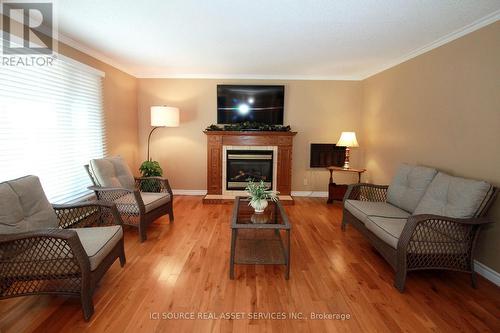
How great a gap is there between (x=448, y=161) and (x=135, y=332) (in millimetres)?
3363

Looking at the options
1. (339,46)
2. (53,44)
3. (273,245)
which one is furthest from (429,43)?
(53,44)

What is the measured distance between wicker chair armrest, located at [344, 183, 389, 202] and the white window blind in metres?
3.61

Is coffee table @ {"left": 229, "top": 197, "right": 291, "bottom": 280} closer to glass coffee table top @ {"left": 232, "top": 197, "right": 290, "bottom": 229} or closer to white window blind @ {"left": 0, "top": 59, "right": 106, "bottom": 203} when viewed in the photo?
glass coffee table top @ {"left": 232, "top": 197, "right": 290, "bottom": 229}

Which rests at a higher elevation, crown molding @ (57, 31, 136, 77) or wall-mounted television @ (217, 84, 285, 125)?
crown molding @ (57, 31, 136, 77)

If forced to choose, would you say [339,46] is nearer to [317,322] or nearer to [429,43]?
[429,43]

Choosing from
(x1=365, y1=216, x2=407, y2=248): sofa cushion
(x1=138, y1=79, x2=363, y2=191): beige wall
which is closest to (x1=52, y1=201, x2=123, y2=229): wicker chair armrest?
(x1=365, y1=216, x2=407, y2=248): sofa cushion

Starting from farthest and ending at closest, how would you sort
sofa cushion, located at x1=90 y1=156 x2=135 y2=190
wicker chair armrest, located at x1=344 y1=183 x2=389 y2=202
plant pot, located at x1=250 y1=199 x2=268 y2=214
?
wicker chair armrest, located at x1=344 y1=183 x2=389 y2=202
sofa cushion, located at x1=90 y1=156 x2=135 y2=190
plant pot, located at x1=250 y1=199 x2=268 y2=214

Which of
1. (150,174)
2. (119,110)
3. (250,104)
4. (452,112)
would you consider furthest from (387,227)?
(119,110)

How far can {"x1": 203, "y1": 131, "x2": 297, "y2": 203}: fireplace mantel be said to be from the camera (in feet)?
15.5

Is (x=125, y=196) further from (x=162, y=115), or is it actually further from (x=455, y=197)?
(x=455, y=197)

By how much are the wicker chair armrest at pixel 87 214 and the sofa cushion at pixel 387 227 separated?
2.47m

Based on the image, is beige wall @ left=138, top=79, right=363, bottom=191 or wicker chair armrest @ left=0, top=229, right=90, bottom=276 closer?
wicker chair armrest @ left=0, top=229, right=90, bottom=276

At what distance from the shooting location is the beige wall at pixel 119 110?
3.93 metres

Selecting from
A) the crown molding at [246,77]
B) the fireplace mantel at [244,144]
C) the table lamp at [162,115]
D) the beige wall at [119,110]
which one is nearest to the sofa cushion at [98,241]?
the beige wall at [119,110]
